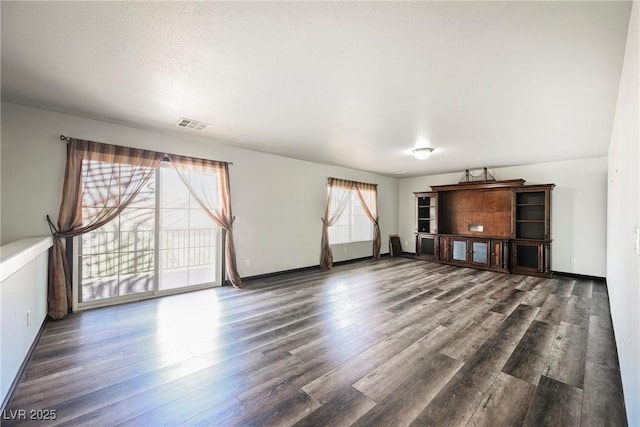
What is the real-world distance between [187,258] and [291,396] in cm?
317

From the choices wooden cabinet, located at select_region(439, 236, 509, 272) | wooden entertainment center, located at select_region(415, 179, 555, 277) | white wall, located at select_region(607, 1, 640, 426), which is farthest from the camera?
wooden cabinet, located at select_region(439, 236, 509, 272)

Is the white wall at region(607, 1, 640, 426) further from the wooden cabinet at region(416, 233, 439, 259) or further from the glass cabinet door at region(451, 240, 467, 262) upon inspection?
the wooden cabinet at region(416, 233, 439, 259)

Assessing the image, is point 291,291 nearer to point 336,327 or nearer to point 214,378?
point 336,327

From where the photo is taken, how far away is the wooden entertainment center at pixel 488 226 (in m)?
5.41

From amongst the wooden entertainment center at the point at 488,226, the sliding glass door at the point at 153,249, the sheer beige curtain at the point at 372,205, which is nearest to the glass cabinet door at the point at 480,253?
the wooden entertainment center at the point at 488,226

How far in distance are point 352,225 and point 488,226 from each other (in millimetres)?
3251

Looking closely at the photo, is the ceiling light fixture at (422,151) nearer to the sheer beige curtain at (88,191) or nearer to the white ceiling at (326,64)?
the white ceiling at (326,64)

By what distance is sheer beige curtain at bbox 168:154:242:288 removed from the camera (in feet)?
13.8

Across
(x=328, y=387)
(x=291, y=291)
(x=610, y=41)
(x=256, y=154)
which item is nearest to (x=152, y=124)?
(x=256, y=154)

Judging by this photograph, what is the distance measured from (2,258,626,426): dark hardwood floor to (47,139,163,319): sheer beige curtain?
0.47 m

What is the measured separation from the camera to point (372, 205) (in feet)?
23.9

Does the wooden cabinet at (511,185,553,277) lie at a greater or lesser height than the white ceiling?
A: lesser

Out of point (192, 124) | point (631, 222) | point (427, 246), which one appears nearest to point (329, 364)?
point (631, 222)

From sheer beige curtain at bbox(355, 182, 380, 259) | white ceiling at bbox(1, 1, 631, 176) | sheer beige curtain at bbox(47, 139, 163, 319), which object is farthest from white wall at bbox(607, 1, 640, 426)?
sheer beige curtain at bbox(355, 182, 380, 259)
